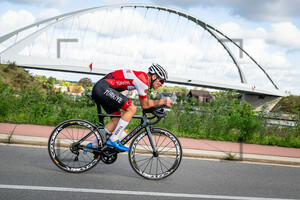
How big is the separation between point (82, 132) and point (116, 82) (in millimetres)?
995

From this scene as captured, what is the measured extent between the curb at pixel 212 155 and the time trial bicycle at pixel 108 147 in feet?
5.92

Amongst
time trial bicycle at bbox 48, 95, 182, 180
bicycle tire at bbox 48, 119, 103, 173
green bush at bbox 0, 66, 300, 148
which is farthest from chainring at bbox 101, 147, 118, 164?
green bush at bbox 0, 66, 300, 148

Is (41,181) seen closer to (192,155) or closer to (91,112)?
(192,155)

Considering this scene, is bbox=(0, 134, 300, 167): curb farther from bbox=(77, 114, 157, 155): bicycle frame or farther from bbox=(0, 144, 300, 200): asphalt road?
bbox=(77, 114, 157, 155): bicycle frame

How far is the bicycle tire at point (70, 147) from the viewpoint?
4780mm

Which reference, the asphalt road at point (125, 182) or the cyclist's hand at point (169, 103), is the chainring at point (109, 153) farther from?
the cyclist's hand at point (169, 103)

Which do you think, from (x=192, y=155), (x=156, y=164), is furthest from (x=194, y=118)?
(x=156, y=164)

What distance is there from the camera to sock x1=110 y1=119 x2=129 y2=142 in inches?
183

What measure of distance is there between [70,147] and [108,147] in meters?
0.65

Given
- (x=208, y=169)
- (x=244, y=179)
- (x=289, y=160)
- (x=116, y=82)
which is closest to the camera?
(x=116, y=82)

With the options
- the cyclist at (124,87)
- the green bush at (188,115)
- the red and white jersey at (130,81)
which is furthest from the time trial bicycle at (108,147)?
the green bush at (188,115)

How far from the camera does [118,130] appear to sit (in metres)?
4.67

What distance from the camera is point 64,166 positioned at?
4.88 m

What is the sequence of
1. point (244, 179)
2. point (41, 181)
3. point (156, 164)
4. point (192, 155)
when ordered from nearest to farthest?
point (41, 181), point (156, 164), point (244, 179), point (192, 155)
